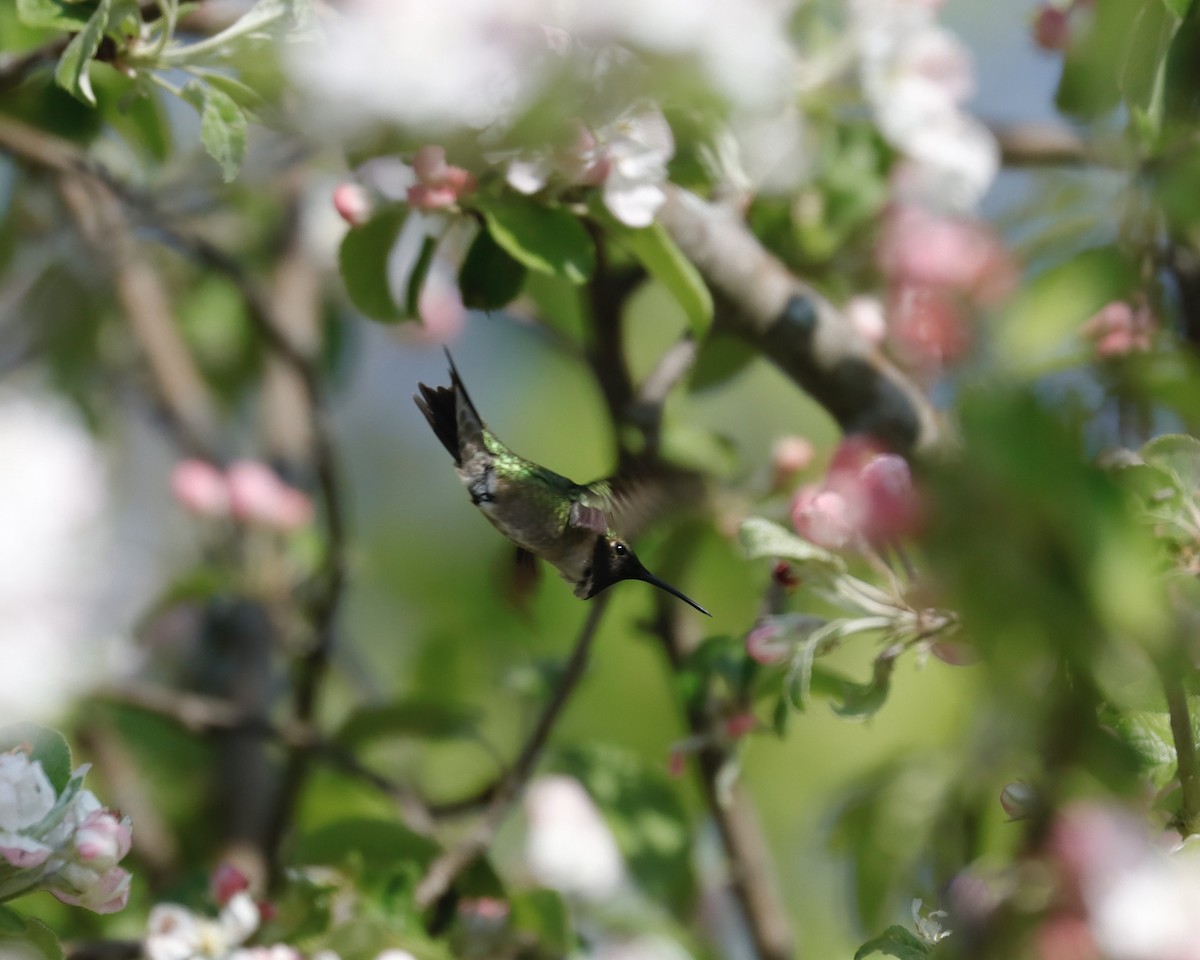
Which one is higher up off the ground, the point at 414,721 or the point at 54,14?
the point at 54,14

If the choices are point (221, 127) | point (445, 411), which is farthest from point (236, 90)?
point (445, 411)

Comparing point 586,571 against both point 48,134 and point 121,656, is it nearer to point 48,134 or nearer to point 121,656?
point 48,134

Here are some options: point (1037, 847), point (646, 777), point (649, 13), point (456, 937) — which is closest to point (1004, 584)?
point (1037, 847)

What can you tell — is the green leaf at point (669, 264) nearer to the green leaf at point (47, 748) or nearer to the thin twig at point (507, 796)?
the thin twig at point (507, 796)

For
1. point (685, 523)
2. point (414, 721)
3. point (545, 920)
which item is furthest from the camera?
point (414, 721)

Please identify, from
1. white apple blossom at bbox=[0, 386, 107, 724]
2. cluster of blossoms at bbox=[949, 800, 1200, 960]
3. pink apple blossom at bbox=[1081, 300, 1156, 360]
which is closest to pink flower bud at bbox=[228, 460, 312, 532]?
white apple blossom at bbox=[0, 386, 107, 724]

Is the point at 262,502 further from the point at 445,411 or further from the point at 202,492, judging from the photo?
the point at 445,411
